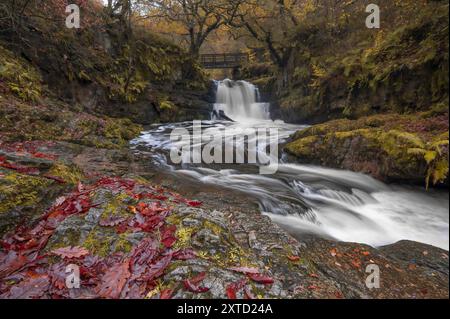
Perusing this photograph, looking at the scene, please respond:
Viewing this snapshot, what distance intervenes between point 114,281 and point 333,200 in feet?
15.2

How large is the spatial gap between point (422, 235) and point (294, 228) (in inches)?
79.3

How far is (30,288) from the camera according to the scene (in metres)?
1.90

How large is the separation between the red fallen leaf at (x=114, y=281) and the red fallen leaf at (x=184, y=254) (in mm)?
390

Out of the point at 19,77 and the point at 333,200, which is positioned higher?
the point at 19,77

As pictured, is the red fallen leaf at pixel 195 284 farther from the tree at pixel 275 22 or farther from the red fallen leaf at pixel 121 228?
the tree at pixel 275 22

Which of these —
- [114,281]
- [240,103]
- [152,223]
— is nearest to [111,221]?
[152,223]

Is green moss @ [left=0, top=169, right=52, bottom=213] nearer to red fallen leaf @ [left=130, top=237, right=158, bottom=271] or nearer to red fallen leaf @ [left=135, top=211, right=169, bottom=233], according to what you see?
red fallen leaf @ [left=135, top=211, right=169, bottom=233]

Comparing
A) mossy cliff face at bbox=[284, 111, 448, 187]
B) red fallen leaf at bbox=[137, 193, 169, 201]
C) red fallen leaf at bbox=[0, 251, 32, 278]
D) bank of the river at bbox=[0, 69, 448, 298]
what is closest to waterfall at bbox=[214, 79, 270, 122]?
mossy cliff face at bbox=[284, 111, 448, 187]

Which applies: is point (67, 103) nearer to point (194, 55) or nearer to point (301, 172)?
point (301, 172)

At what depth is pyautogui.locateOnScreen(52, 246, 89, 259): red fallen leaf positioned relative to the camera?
7.20 feet

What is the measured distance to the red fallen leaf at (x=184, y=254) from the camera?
218cm

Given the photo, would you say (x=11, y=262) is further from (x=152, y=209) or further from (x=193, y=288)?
(x=193, y=288)

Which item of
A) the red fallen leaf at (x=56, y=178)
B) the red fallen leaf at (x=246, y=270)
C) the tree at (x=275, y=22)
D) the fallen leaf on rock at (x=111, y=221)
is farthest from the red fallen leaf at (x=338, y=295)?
the tree at (x=275, y=22)

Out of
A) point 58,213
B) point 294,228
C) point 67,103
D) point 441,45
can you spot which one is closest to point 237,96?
point 67,103
